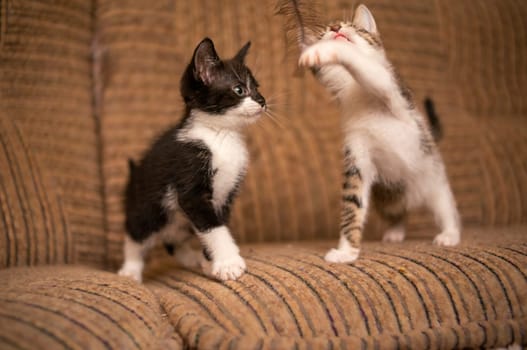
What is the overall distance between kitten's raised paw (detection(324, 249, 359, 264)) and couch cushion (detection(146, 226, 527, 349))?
0.02 m

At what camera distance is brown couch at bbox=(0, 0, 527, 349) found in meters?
0.87

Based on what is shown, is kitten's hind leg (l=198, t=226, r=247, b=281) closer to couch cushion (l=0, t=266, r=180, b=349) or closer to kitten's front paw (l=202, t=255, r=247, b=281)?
kitten's front paw (l=202, t=255, r=247, b=281)

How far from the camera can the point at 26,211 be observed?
4.13ft

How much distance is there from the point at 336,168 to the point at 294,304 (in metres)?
0.83

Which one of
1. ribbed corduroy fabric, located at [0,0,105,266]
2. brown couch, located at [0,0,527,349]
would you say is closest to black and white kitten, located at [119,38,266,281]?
brown couch, located at [0,0,527,349]

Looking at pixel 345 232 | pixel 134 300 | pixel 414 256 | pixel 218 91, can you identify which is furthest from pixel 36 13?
pixel 414 256

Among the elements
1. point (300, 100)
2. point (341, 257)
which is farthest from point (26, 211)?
point (300, 100)

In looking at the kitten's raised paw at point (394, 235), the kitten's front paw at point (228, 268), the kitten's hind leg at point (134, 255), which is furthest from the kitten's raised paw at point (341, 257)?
the kitten's hind leg at point (134, 255)

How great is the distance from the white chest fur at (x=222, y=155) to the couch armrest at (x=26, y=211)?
496 millimetres

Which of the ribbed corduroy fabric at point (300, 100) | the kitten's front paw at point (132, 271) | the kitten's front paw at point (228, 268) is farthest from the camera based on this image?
the ribbed corduroy fabric at point (300, 100)

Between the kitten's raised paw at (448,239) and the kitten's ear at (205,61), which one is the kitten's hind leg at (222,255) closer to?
the kitten's ear at (205,61)

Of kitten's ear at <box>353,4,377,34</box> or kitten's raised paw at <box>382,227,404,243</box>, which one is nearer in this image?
kitten's ear at <box>353,4,377,34</box>

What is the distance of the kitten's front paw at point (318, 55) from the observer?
945 millimetres

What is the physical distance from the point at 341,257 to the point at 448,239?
295 mm
